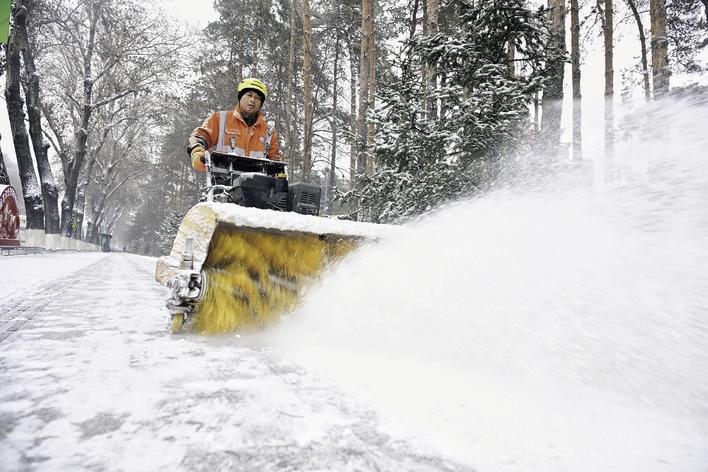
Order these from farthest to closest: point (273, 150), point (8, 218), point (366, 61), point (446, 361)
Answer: point (366, 61)
point (8, 218)
point (273, 150)
point (446, 361)

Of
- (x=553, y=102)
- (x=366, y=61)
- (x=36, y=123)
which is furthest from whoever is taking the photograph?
(x=36, y=123)

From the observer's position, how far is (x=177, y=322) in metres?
2.73

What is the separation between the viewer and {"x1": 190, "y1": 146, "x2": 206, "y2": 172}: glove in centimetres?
353

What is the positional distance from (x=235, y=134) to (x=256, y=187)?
1064mm

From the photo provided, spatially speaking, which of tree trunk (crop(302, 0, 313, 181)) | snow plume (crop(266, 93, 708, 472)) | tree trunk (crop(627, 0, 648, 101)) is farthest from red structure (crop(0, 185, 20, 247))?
tree trunk (crop(627, 0, 648, 101))

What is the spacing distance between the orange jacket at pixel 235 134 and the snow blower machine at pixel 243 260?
3.32ft

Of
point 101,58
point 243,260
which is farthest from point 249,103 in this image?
point 101,58

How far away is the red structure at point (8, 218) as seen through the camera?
9680mm

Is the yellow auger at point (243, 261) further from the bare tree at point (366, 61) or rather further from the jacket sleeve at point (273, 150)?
the bare tree at point (366, 61)

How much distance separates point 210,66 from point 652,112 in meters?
21.9

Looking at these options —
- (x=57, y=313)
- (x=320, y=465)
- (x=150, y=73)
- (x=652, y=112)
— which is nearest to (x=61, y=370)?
(x=320, y=465)

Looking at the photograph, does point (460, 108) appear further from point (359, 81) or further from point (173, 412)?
point (359, 81)

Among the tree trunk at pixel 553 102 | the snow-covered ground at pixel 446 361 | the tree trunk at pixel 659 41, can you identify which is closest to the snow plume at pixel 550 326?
the snow-covered ground at pixel 446 361

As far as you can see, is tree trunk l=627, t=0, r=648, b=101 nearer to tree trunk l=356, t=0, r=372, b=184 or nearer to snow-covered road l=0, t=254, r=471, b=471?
tree trunk l=356, t=0, r=372, b=184
